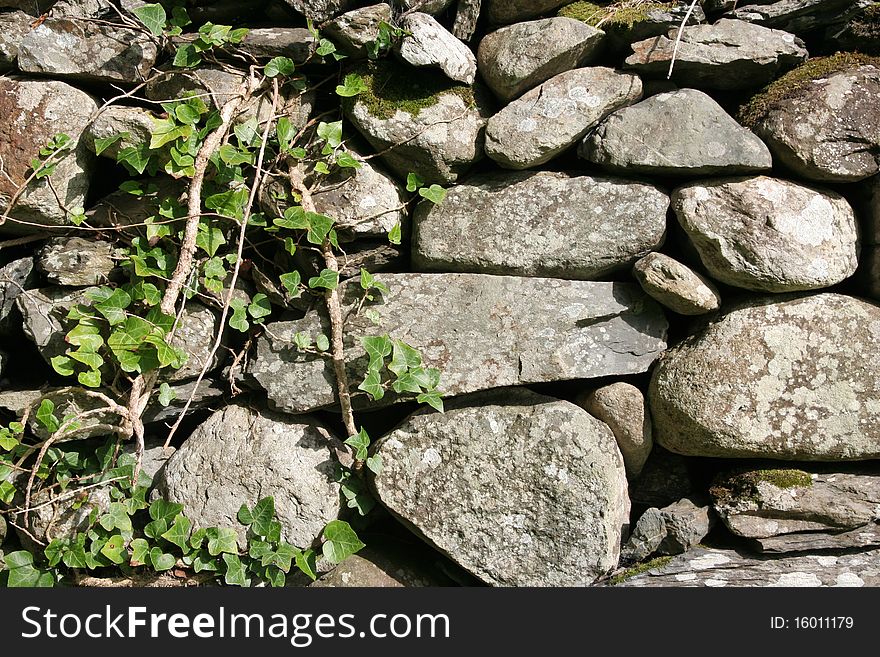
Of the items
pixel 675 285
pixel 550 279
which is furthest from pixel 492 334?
pixel 675 285

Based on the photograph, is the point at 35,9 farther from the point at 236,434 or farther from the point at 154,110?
the point at 236,434

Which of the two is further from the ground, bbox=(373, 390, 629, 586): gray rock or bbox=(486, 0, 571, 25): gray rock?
bbox=(486, 0, 571, 25): gray rock

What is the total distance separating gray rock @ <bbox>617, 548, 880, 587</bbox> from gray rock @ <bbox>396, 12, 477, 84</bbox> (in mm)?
2168

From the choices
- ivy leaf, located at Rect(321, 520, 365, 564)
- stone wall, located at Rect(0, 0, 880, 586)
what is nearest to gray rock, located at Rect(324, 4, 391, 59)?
stone wall, located at Rect(0, 0, 880, 586)

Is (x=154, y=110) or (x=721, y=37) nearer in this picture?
(x=721, y=37)

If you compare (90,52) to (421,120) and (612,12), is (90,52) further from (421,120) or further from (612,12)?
(612,12)

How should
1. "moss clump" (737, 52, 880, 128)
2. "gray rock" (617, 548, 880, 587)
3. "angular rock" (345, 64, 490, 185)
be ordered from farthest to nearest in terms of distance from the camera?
"angular rock" (345, 64, 490, 185) → "moss clump" (737, 52, 880, 128) → "gray rock" (617, 548, 880, 587)

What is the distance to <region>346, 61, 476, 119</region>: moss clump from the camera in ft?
9.19

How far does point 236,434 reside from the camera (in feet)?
9.09

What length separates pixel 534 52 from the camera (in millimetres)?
2756

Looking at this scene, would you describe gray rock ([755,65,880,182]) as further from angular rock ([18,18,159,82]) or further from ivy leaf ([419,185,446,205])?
angular rock ([18,18,159,82])

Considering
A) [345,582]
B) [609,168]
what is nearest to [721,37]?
[609,168]

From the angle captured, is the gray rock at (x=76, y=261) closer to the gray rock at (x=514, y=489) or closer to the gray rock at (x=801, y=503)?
the gray rock at (x=514, y=489)

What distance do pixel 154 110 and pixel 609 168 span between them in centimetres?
194
